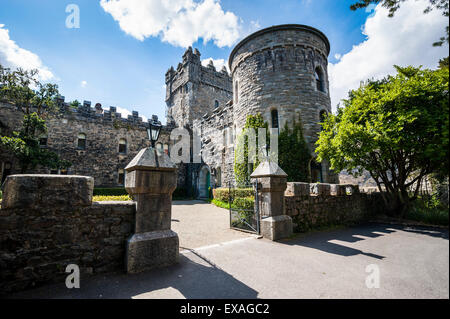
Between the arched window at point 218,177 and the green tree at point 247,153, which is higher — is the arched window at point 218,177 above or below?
below

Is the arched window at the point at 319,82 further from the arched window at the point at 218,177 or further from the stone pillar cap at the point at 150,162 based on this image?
the stone pillar cap at the point at 150,162

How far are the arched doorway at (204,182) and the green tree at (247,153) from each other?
5.59 metres

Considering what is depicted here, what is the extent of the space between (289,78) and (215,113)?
6.85 m

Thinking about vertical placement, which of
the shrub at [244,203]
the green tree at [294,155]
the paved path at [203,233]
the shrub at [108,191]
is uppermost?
the green tree at [294,155]

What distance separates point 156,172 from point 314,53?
12245 millimetres

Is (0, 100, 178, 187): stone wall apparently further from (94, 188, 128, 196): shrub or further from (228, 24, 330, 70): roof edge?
(228, 24, 330, 70): roof edge

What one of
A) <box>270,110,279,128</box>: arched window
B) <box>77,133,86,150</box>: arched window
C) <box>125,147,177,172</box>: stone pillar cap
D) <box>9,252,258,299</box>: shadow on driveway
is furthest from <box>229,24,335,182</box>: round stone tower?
<box>77,133,86,150</box>: arched window

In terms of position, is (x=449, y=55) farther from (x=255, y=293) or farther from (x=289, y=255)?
(x=289, y=255)

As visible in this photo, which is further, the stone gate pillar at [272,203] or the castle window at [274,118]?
the castle window at [274,118]

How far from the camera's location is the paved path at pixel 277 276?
2623 millimetres

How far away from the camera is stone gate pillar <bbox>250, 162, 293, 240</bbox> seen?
516 centimetres

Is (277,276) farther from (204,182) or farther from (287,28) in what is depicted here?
(204,182)

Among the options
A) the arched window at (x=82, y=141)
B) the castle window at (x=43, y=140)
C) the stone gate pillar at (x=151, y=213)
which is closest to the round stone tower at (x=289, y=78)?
the stone gate pillar at (x=151, y=213)
